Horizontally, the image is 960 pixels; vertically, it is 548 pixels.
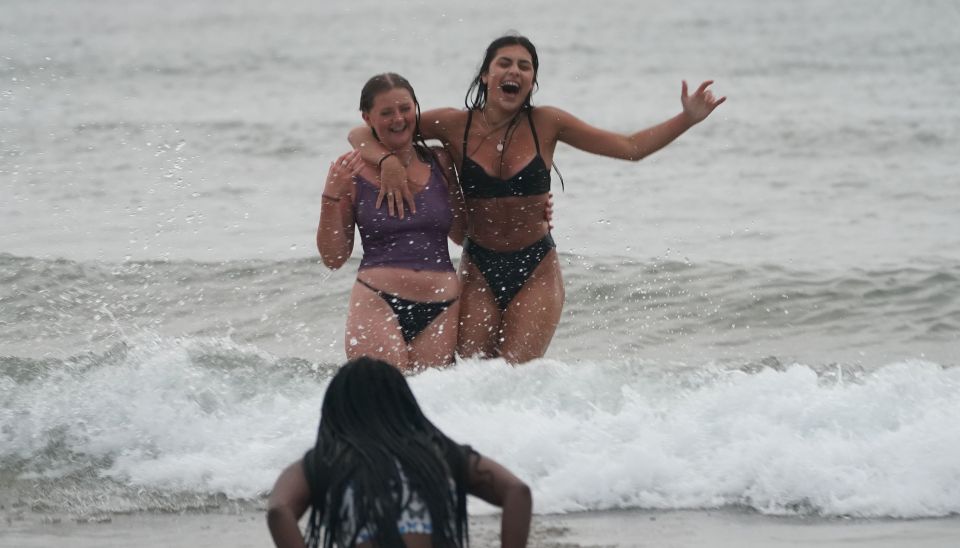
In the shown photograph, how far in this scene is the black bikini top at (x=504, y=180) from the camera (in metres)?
5.98

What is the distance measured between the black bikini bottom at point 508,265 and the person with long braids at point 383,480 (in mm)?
2633

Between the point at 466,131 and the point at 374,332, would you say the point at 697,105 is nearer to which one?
the point at 466,131

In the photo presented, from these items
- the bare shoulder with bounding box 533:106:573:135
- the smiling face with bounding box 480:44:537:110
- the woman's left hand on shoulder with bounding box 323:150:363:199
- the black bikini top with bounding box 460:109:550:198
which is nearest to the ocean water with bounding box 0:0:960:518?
the black bikini top with bounding box 460:109:550:198

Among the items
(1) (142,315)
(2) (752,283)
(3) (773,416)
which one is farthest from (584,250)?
(3) (773,416)

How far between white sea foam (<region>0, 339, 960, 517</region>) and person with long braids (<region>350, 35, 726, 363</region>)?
247mm

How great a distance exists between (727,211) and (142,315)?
5939 millimetres

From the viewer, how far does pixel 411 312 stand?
19.6 ft

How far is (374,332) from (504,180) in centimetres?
83

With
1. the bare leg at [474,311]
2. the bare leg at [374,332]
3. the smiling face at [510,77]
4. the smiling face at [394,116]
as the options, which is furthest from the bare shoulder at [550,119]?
the bare leg at [374,332]

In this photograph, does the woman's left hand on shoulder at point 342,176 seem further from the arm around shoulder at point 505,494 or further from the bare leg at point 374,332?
the arm around shoulder at point 505,494

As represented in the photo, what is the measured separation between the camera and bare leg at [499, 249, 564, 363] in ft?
20.4

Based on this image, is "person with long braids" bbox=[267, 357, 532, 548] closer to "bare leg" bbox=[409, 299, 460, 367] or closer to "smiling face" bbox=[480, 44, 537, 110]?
"bare leg" bbox=[409, 299, 460, 367]

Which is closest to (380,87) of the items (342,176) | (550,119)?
(342,176)

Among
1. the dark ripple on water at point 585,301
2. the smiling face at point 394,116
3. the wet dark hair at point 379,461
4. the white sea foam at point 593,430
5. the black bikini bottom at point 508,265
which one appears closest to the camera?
the wet dark hair at point 379,461
